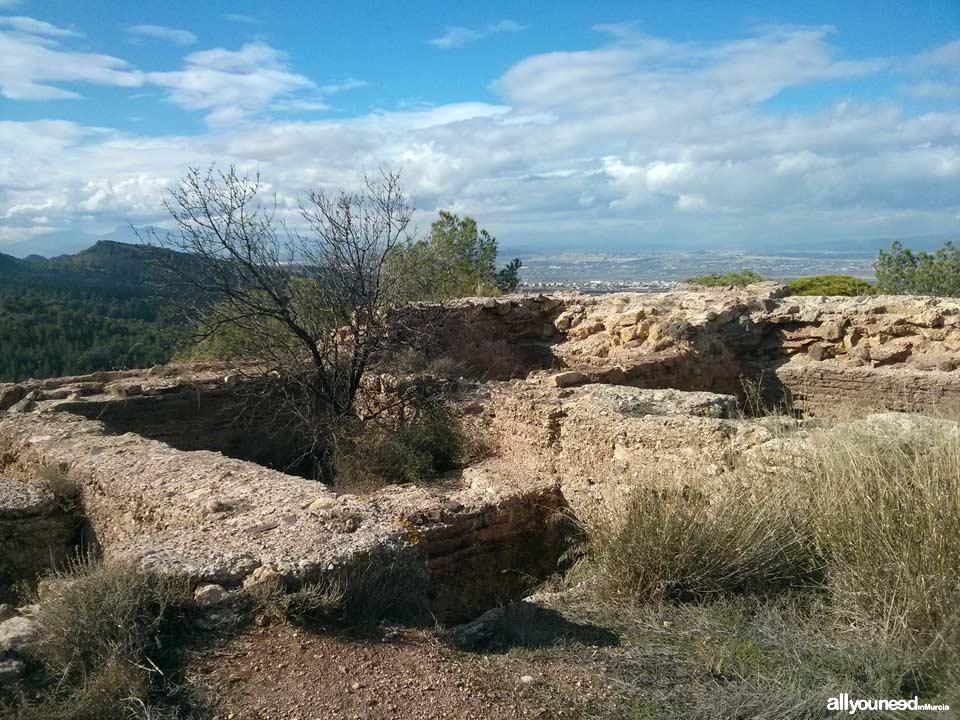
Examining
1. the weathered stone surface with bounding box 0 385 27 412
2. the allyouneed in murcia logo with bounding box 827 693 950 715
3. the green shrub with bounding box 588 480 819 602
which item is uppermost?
the weathered stone surface with bounding box 0 385 27 412

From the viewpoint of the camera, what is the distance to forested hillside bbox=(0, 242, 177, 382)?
12.4 metres

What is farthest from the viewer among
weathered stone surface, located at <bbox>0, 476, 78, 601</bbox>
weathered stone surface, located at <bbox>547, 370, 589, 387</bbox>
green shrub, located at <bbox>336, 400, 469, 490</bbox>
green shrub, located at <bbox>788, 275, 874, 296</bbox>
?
green shrub, located at <bbox>788, 275, 874, 296</bbox>

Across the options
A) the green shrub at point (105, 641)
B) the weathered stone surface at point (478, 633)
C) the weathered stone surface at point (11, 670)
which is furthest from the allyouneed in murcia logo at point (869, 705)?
the weathered stone surface at point (11, 670)

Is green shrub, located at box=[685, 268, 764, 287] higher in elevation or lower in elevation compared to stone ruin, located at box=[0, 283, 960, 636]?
higher

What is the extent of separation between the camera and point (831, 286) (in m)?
18.6

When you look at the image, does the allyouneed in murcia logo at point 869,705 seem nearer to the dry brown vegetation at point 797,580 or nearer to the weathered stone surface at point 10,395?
the dry brown vegetation at point 797,580

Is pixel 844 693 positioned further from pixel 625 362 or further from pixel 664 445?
pixel 625 362

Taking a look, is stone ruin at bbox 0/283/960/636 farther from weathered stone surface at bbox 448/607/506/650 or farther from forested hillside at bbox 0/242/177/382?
forested hillside at bbox 0/242/177/382

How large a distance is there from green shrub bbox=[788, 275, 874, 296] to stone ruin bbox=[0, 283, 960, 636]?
269 inches

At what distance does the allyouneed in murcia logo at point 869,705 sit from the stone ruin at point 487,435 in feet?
6.85

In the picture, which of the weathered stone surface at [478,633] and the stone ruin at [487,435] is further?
the stone ruin at [487,435]

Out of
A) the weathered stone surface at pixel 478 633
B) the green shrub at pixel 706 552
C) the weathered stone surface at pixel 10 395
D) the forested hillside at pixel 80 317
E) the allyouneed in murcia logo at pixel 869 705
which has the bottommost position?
the weathered stone surface at pixel 478 633

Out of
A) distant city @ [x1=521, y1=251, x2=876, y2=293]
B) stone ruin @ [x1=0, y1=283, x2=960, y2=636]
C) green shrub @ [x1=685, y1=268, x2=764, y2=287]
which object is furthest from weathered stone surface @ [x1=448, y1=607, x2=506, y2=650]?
distant city @ [x1=521, y1=251, x2=876, y2=293]

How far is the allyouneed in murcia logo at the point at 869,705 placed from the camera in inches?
116
